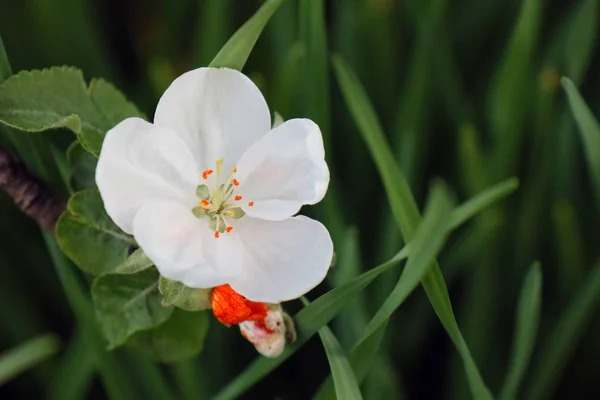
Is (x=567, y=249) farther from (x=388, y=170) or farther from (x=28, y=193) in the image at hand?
(x=28, y=193)

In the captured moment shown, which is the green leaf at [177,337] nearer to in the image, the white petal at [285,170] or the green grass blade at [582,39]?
the white petal at [285,170]

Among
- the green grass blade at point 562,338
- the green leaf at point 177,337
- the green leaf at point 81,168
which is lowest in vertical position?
the green grass blade at point 562,338

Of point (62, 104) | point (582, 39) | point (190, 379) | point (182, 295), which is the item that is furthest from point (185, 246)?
point (582, 39)

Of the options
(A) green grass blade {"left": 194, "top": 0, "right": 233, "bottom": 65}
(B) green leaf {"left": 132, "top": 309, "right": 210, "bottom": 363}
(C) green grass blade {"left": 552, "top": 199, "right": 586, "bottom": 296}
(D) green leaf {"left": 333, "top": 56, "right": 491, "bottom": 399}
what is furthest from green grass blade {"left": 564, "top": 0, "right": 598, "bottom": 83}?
(B) green leaf {"left": 132, "top": 309, "right": 210, "bottom": 363}

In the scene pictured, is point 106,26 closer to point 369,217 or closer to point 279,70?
point 279,70

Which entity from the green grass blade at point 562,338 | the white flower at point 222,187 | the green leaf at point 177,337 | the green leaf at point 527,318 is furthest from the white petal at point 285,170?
the green grass blade at point 562,338

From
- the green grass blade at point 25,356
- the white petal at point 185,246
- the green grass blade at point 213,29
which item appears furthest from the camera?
the green grass blade at point 213,29

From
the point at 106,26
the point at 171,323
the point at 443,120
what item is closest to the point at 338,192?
the point at 443,120
